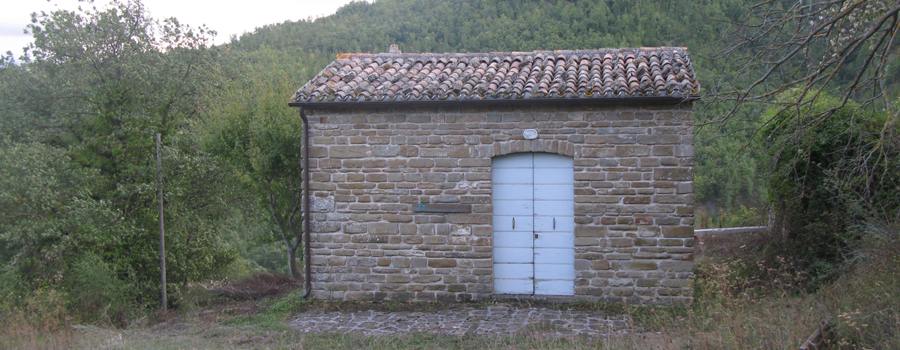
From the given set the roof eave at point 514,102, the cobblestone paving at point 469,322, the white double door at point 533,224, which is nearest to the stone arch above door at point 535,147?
the white double door at point 533,224

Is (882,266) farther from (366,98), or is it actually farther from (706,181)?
(706,181)

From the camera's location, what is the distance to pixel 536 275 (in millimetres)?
7809

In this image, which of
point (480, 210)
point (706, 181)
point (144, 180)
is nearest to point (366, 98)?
point (480, 210)

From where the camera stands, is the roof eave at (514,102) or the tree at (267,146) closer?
the roof eave at (514,102)

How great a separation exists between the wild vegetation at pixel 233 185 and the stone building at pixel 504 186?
681 millimetres

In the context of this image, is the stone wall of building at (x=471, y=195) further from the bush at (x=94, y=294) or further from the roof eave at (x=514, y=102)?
the bush at (x=94, y=294)

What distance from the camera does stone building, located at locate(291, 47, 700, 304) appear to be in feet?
24.2

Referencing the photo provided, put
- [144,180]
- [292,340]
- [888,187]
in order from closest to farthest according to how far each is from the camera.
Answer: [292,340], [888,187], [144,180]

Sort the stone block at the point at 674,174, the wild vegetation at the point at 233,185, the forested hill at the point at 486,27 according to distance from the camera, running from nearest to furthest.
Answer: the wild vegetation at the point at 233,185
the stone block at the point at 674,174
the forested hill at the point at 486,27

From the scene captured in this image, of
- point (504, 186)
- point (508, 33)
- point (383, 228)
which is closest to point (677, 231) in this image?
point (504, 186)

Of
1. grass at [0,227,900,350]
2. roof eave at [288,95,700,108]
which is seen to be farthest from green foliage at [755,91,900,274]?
roof eave at [288,95,700,108]

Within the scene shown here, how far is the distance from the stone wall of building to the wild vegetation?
24.1 inches

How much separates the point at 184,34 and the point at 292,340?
1238 cm

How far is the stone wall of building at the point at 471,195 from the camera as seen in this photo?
738 cm
